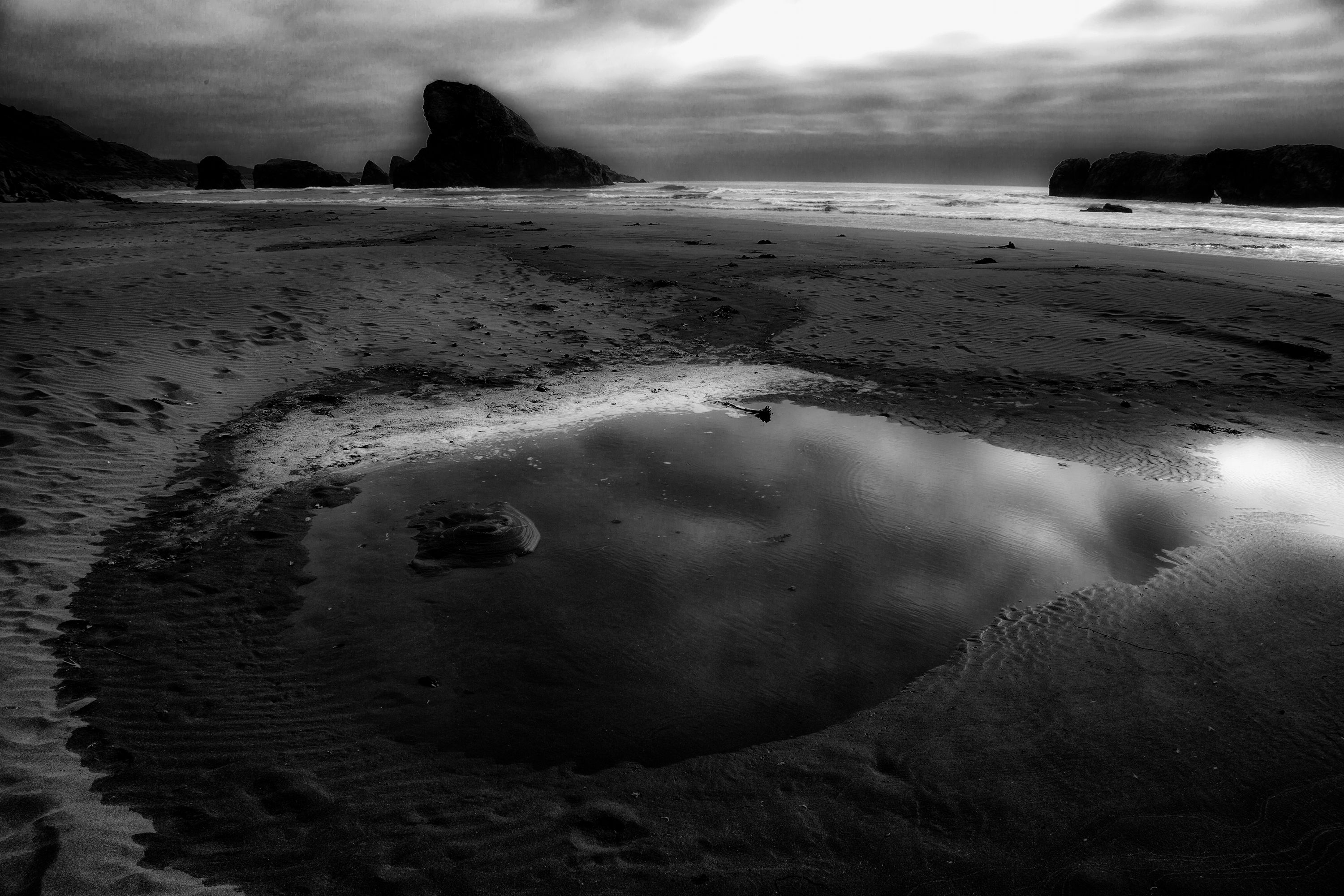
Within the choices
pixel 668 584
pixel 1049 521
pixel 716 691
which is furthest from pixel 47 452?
pixel 1049 521

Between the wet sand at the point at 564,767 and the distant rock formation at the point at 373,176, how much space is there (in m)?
77.5

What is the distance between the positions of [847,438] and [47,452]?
548 centimetres

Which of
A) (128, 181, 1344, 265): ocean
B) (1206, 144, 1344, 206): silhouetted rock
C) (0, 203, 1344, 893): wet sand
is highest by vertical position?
(1206, 144, 1344, 206): silhouetted rock

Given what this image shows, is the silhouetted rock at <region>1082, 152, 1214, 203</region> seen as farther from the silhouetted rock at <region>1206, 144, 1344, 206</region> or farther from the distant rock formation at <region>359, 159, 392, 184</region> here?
the distant rock formation at <region>359, 159, 392, 184</region>

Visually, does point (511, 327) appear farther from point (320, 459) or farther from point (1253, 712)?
point (1253, 712)

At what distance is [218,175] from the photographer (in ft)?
207

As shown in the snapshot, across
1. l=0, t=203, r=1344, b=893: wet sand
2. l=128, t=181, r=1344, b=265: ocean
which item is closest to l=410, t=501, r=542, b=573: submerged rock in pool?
l=0, t=203, r=1344, b=893: wet sand

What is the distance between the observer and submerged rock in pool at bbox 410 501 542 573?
155 inches

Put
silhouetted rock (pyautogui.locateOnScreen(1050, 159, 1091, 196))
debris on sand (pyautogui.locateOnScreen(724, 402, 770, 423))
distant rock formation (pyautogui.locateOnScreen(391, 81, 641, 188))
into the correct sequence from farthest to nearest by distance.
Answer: distant rock formation (pyautogui.locateOnScreen(391, 81, 641, 188)) < silhouetted rock (pyautogui.locateOnScreen(1050, 159, 1091, 196)) < debris on sand (pyautogui.locateOnScreen(724, 402, 770, 423))

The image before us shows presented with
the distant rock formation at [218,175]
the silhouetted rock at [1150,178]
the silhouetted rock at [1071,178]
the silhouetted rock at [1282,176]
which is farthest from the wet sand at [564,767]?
the distant rock formation at [218,175]

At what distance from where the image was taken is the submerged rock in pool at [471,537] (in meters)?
3.94

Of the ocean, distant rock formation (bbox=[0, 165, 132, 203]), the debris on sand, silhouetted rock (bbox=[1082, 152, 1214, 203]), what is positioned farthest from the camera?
silhouetted rock (bbox=[1082, 152, 1214, 203])

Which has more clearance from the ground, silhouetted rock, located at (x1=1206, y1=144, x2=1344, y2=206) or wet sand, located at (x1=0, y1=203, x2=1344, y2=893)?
silhouetted rock, located at (x1=1206, y1=144, x2=1344, y2=206)

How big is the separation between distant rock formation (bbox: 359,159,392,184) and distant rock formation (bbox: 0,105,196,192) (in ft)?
53.7
